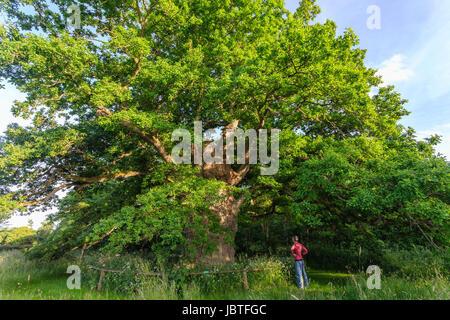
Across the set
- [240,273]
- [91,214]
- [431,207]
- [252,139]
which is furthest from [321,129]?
[91,214]

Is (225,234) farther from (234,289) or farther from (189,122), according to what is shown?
(189,122)

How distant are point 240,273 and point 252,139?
665 cm

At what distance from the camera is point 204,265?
8883mm

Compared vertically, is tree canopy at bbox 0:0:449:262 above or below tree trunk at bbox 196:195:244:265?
above

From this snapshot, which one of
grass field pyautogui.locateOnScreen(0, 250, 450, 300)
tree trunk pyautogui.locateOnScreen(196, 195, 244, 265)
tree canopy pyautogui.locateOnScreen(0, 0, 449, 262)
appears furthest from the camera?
tree trunk pyautogui.locateOnScreen(196, 195, 244, 265)

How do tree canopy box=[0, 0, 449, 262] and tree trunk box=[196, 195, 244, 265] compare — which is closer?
tree canopy box=[0, 0, 449, 262]

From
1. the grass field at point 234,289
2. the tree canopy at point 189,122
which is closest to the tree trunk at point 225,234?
the tree canopy at point 189,122

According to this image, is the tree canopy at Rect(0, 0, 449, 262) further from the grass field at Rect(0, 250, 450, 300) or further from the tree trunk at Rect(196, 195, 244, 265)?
the grass field at Rect(0, 250, 450, 300)

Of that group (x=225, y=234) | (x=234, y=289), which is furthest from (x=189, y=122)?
(x=234, y=289)

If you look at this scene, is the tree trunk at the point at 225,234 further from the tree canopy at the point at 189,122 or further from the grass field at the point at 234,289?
the grass field at the point at 234,289

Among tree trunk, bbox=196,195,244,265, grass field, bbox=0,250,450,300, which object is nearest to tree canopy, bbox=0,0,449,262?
tree trunk, bbox=196,195,244,265

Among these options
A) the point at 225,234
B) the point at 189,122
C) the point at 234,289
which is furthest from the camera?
the point at 189,122

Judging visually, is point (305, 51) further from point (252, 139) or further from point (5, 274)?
point (5, 274)

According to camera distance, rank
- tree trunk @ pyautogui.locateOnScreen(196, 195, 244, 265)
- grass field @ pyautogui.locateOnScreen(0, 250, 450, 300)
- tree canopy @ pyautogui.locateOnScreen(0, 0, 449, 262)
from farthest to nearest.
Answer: tree trunk @ pyautogui.locateOnScreen(196, 195, 244, 265)
tree canopy @ pyautogui.locateOnScreen(0, 0, 449, 262)
grass field @ pyautogui.locateOnScreen(0, 250, 450, 300)
